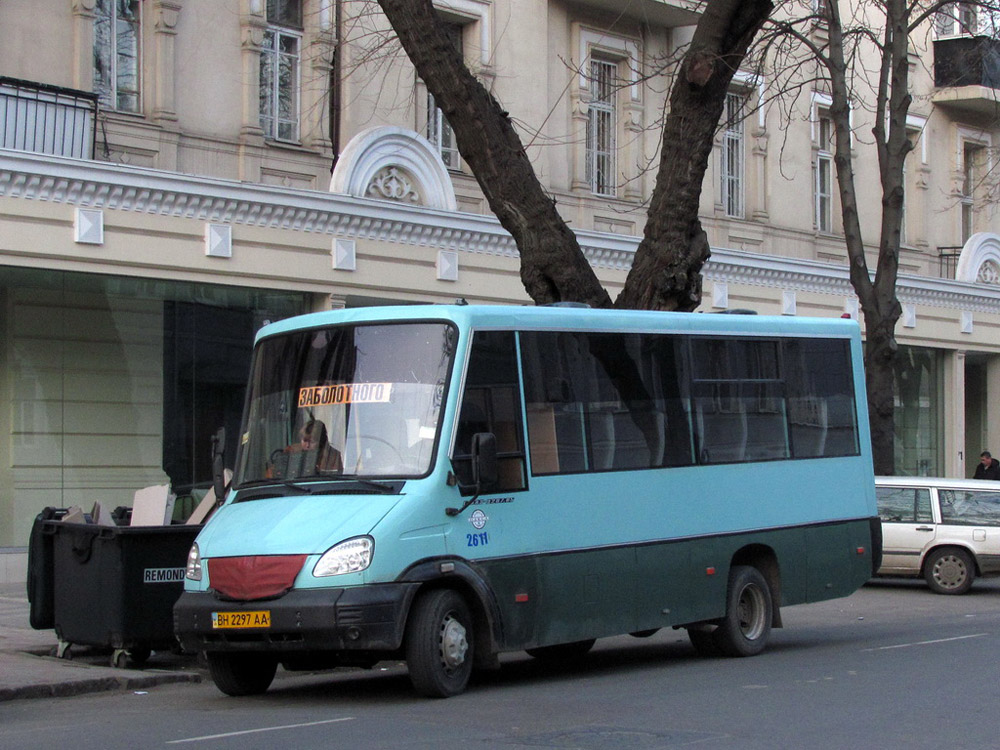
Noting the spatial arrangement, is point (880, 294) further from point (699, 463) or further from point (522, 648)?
point (522, 648)

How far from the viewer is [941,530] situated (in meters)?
20.3

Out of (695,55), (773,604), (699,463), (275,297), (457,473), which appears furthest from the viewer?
(275,297)

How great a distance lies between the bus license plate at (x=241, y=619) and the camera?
9.70 meters

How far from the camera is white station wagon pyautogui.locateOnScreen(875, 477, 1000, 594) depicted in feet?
66.0

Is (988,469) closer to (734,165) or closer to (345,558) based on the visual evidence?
(734,165)

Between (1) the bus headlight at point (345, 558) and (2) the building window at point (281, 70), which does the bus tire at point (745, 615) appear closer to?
(1) the bus headlight at point (345, 558)

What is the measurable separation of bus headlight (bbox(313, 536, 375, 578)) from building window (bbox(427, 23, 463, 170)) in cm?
1357

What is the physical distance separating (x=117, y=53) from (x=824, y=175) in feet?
51.4

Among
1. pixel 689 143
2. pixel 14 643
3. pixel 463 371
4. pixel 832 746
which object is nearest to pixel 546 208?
pixel 689 143

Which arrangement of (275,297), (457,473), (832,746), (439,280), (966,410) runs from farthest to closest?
(966,410) → (439,280) → (275,297) → (457,473) → (832,746)

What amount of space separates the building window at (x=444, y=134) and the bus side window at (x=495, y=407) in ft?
39.9

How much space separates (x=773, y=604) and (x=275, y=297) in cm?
920

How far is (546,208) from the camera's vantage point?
15.4 meters

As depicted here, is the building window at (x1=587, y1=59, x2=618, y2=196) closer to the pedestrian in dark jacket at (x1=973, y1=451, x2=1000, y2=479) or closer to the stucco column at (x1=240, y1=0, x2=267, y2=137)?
the stucco column at (x1=240, y1=0, x2=267, y2=137)
